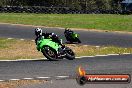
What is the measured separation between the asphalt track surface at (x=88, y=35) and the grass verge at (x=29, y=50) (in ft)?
7.85

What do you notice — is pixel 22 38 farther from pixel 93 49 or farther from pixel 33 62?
pixel 33 62

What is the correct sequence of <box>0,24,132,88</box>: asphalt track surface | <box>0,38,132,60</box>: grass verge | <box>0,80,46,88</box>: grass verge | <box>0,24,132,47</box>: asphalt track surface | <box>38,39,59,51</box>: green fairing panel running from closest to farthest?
1. <box>0,80,46,88</box>: grass verge
2. <box>0,24,132,88</box>: asphalt track surface
3. <box>38,39,59,51</box>: green fairing panel
4. <box>0,38,132,60</box>: grass verge
5. <box>0,24,132,47</box>: asphalt track surface

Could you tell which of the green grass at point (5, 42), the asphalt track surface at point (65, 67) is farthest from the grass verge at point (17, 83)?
the green grass at point (5, 42)

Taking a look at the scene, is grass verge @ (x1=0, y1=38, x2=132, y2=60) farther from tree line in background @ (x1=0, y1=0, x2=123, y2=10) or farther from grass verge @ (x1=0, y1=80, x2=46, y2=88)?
tree line in background @ (x1=0, y1=0, x2=123, y2=10)

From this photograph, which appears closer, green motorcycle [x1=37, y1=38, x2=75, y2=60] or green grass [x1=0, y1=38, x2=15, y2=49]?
green motorcycle [x1=37, y1=38, x2=75, y2=60]

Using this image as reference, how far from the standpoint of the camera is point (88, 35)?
→ 29.3 meters

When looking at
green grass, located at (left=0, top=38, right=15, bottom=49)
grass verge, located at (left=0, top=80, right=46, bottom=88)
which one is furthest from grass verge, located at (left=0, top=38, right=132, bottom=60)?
grass verge, located at (left=0, top=80, right=46, bottom=88)

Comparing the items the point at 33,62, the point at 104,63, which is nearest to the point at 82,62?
the point at 104,63

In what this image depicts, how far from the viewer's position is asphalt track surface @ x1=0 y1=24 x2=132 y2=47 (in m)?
25.9

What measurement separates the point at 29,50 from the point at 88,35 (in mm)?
8272

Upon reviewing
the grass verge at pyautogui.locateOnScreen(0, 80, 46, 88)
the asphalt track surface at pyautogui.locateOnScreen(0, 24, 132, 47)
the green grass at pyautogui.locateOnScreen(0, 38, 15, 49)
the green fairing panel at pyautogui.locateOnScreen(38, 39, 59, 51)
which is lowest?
the asphalt track surface at pyautogui.locateOnScreen(0, 24, 132, 47)

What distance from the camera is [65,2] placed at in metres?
76.6

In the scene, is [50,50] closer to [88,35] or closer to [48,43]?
[48,43]

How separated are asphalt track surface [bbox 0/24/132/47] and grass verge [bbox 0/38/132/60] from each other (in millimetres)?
2393
